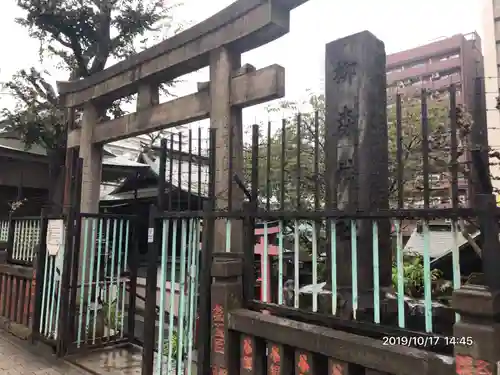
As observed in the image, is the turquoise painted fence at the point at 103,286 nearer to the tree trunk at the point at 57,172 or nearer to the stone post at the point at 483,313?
the stone post at the point at 483,313

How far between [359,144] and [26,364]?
5303 mm

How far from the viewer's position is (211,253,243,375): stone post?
307cm

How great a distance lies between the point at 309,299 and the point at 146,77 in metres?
4.73

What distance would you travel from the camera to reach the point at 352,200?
347 cm

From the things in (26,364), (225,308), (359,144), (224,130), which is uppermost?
(224,130)

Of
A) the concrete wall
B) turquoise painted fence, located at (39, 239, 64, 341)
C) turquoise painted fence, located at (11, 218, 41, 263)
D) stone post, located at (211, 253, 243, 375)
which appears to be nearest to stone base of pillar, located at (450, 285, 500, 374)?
stone post, located at (211, 253, 243, 375)

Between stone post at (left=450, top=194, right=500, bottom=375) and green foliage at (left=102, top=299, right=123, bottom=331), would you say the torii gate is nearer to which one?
green foliage at (left=102, top=299, right=123, bottom=331)

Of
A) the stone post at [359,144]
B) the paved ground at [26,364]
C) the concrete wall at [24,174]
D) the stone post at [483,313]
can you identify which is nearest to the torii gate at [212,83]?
the stone post at [359,144]

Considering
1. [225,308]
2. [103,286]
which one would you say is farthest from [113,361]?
[225,308]

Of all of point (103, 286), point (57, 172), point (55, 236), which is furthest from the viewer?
point (57, 172)

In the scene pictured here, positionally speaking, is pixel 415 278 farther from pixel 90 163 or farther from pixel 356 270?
pixel 90 163

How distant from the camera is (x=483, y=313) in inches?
73.3

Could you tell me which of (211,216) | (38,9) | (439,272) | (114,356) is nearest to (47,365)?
(114,356)
